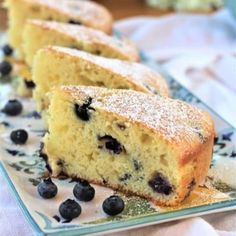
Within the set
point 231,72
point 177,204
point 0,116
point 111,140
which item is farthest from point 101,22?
point 177,204

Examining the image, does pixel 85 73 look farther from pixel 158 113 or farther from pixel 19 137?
pixel 158 113

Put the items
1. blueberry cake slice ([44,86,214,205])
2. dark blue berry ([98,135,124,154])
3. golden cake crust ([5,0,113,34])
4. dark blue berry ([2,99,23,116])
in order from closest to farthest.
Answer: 1. blueberry cake slice ([44,86,214,205])
2. dark blue berry ([98,135,124,154])
3. dark blue berry ([2,99,23,116])
4. golden cake crust ([5,0,113,34])

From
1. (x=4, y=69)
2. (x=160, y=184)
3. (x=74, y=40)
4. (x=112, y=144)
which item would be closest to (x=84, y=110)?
(x=112, y=144)

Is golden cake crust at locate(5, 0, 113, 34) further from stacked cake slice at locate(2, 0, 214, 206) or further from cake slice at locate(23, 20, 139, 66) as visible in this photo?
stacked cake slice at locate(2, 0, 214, 206)

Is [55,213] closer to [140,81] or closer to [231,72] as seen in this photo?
[140,81]

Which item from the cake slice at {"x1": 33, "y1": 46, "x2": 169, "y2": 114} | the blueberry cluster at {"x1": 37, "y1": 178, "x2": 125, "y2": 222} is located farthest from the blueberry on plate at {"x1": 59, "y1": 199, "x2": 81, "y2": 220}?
the cake slice at {"x1": 33, "y1": 46, "x2": 169, "y2": 114}

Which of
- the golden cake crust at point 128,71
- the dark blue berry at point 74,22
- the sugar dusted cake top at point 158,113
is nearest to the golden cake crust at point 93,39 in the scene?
the dark blue berry at point 74,22
